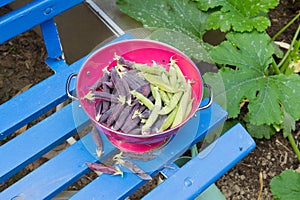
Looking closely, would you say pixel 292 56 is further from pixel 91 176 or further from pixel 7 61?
pixel 7 61

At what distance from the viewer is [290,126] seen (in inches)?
72.2

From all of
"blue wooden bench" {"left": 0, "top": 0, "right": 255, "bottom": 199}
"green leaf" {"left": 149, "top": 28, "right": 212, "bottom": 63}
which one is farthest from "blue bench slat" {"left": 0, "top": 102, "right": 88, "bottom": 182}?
"green leaf" {"left": 149, "top": 28, "right": 212, "bottom": 63}

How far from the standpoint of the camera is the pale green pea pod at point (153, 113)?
1116 millimetres

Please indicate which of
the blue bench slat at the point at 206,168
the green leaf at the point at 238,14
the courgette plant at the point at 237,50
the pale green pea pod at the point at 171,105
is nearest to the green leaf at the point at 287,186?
the courgette plant at the point at 237,50

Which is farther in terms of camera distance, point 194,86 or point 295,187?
point 295,187

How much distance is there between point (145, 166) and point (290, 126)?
817 mm

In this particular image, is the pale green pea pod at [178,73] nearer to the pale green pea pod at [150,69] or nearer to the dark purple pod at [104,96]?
the pale green pea pod at [150,69]

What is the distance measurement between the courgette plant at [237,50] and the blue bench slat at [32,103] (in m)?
0.35

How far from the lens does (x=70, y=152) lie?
1248 millimetres

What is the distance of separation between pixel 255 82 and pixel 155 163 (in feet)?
1.82

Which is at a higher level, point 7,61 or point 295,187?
point 7,61

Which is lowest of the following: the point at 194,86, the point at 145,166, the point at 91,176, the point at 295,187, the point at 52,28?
the point at 295,187

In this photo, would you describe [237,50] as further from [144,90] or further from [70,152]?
[70,152]

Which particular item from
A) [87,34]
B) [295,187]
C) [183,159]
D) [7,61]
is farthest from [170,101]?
[7,61]
